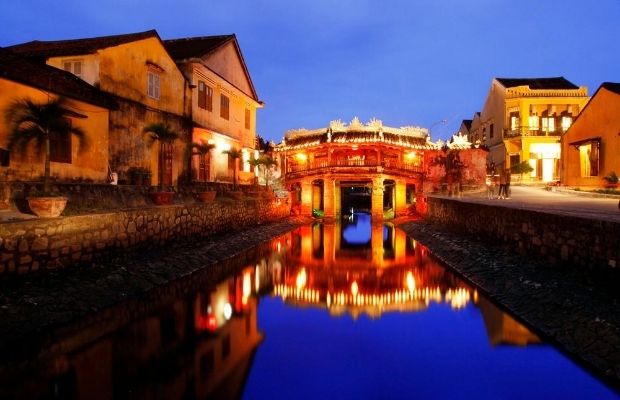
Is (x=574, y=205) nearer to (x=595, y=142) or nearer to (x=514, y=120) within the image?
(x=595, y=142)

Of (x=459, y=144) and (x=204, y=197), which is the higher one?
(x=459, y=144)

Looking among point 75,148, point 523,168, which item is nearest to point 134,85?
point 75,148

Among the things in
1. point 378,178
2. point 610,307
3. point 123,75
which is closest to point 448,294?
point 610,307

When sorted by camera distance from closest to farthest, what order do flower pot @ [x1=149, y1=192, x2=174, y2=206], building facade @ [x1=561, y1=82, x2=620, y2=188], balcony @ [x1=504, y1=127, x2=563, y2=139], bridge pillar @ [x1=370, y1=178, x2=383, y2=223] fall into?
1. flower pot @ [x1=149, y1=192, x2=174, y2=206]
2. building facade @ [x1=561, y1=82, x2=620, y2=188]
3. bridge pillar @ [x1=370, y1=178, x2=383, y2=223]
4. balcony @ [x1=504, y1=127, x2=563, y2=139]

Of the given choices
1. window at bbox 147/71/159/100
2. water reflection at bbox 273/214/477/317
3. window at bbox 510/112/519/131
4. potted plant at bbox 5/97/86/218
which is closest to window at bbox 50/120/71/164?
potted plant at bbox 5/97/86/218

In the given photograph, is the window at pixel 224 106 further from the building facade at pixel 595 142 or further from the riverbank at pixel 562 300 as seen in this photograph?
the building facade at pixel 595 142

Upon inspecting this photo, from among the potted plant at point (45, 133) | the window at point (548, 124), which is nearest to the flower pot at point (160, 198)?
the potted plant at point (45, 133)

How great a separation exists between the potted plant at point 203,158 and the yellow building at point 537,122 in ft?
85.5

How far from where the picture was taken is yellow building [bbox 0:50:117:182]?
12680 millimetres

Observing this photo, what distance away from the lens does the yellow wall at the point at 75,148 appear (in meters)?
12.7

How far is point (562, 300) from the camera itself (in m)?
8.70

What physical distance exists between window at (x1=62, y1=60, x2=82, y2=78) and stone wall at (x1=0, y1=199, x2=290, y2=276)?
21.9ft

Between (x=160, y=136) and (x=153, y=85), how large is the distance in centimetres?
410

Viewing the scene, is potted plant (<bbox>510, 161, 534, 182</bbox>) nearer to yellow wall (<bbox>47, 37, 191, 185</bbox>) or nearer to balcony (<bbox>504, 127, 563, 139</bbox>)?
balcony (<bbox>504, 127, 563, 139</bbox>)
